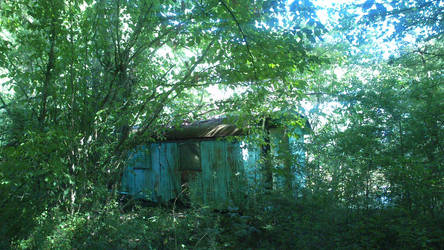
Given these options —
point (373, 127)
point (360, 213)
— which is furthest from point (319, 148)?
point (360, 213)

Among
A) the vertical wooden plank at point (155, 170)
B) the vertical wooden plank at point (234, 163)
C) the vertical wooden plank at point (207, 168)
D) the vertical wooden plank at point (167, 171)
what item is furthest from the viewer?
the vertical wooden plank at point (155, 170)

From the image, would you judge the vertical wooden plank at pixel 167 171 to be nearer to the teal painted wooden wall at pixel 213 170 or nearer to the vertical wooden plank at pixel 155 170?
the teal painted wooden wall at pixel 213 170

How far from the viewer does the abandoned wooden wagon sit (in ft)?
20.3

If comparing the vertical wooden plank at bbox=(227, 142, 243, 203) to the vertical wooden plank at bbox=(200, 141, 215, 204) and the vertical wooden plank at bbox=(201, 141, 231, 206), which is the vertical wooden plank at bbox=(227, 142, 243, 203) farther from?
the vertical wooden plank at bbox=(200, 141, 215, 204)

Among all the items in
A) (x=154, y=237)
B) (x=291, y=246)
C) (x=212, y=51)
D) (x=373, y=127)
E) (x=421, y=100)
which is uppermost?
(x=212, y=51)

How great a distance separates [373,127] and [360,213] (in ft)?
5.33

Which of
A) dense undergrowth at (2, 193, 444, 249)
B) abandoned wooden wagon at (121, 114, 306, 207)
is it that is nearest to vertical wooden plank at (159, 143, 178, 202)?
abandoned wooden wagon at (121, 114, 306, 207)

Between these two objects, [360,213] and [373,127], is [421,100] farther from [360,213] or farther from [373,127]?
[360,213]

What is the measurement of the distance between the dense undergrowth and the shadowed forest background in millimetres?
24

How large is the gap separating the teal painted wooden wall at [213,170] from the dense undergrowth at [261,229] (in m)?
0.58

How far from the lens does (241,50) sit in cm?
493

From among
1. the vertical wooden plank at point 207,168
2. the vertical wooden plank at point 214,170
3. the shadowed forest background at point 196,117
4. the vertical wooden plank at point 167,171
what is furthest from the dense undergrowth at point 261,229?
the vertical wooden plank at point 167,171

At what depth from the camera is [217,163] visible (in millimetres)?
8602

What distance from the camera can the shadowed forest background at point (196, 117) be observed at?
438 centimetres
